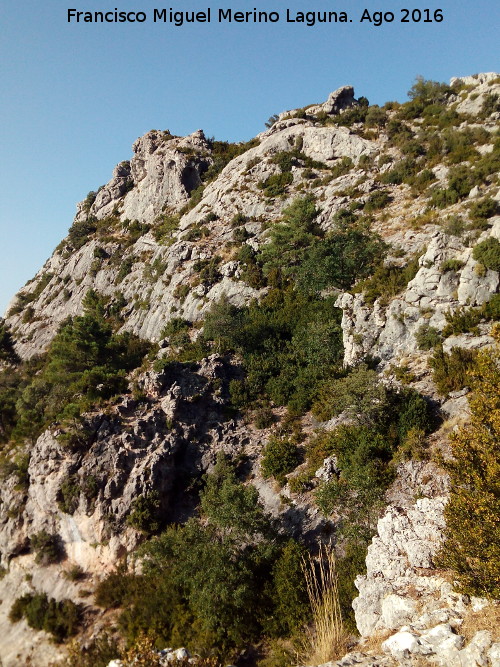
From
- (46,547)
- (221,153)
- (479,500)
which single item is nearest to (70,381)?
(46,547)

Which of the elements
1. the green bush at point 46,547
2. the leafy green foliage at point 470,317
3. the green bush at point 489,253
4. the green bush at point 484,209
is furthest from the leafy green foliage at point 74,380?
the green bush at point 484,209

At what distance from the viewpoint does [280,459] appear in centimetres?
2100

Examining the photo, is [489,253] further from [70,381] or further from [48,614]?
[48,614]

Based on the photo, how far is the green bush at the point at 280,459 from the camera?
67.8 ft

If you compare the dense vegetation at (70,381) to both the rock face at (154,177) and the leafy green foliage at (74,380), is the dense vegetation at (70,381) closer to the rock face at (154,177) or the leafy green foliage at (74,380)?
the leafy green foliage at (74,380)

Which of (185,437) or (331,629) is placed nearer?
(331,629)

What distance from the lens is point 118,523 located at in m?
19.8

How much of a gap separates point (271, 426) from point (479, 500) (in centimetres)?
1706

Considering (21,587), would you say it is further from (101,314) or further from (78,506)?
(101,314)

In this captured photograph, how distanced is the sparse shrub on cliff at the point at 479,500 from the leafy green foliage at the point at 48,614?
661 inches

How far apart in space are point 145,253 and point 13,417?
27958 mm

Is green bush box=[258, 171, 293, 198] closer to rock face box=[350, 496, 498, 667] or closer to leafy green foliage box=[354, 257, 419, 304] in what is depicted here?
leafy green foliage box=[354, 257, 419, 304]

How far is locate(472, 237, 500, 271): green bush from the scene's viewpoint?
21.8 metres

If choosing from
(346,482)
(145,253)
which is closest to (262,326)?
(346,482)
